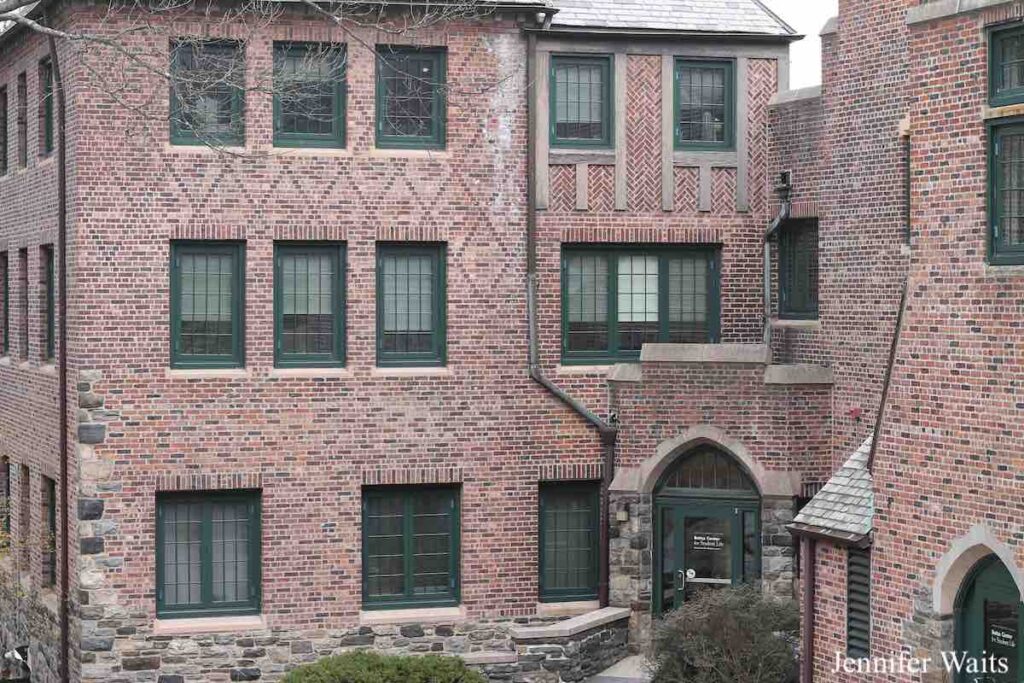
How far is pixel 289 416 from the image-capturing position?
2192 cm

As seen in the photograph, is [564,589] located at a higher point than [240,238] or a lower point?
lower

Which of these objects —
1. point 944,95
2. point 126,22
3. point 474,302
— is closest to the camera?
point 944,95

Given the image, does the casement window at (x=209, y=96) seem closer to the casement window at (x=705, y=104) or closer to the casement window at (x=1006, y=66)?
the casement window at (x=705, y=104)

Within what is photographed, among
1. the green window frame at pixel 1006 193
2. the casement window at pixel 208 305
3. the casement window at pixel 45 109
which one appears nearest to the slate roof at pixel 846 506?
the green window frame at pixel 1006 193

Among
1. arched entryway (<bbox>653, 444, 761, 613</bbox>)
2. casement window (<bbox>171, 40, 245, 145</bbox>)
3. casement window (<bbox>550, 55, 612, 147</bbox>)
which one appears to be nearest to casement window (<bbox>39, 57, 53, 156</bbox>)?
casement window (<bbox>171, 40, 245, 145</bbox>)

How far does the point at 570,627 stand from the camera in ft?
70.6

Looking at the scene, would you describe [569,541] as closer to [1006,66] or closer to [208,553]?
[208,553]

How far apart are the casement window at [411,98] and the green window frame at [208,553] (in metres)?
5.09

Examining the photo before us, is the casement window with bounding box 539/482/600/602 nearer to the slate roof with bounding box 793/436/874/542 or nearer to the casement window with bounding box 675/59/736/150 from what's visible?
the casement window with bounding box 675/59/736/150

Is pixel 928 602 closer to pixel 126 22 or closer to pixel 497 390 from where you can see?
pixel 497 390

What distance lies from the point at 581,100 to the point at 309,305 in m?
4.69

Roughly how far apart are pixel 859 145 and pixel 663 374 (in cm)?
392

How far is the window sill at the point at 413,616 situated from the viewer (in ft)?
72.9

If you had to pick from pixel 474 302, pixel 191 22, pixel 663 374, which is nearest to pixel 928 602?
pixel 663 374
